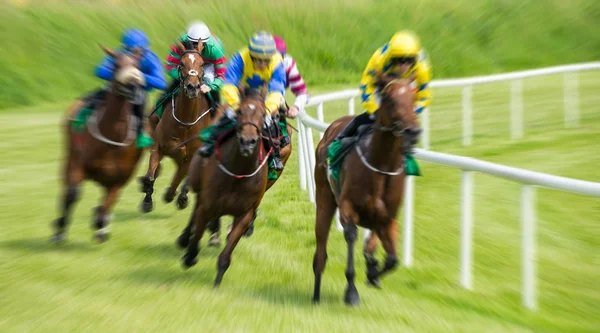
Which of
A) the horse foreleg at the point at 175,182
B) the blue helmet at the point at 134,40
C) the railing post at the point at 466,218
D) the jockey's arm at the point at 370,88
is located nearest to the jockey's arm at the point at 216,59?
the horse foreleg at the point at 175,182

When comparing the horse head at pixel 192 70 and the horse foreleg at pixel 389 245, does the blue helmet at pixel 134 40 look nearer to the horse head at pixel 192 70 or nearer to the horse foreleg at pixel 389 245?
the horse head at pixel 192 70

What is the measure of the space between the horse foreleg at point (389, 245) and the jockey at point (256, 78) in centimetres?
139

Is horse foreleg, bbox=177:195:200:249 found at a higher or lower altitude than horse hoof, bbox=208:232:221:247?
higher

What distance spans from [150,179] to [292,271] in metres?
2.95

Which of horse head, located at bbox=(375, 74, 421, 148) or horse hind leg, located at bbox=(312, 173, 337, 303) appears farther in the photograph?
horse hind leg, located at bbox=(312, 173, 337, 303)

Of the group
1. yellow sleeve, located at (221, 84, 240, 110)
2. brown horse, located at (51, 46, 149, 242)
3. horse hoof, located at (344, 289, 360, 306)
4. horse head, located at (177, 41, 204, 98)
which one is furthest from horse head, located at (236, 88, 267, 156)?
horse head, located at (177, 41, 204, 98)

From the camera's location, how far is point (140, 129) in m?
7.21

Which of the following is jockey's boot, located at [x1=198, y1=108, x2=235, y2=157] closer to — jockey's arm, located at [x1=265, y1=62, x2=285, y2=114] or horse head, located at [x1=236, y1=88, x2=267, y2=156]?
jockey's arm, located at [x1=265, y1=62, x2=285, y2=114]

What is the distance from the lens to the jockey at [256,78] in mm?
6320

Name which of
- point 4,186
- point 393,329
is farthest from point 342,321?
point 4,186

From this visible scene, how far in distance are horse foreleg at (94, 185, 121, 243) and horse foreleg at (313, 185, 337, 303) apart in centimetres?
196

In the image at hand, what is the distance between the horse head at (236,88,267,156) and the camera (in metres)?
5.58

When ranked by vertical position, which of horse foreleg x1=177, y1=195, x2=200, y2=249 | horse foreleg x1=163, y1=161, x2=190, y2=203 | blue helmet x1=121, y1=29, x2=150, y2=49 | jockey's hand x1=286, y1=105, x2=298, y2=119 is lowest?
horse foreleg x1=177, y1=195, x2=200, y2=249

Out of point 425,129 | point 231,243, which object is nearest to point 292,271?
point 231,243
